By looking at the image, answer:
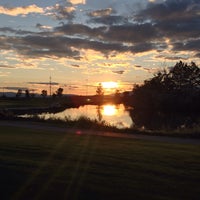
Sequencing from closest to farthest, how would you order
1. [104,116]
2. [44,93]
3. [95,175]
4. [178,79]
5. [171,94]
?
[95,175] < [104,116] < [171,94] < [178,79] < [44,93]

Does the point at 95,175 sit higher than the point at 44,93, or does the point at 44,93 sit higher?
the point at 44,93

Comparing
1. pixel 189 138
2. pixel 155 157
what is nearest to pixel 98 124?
pixel 189 138

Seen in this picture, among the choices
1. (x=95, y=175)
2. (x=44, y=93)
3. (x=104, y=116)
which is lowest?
(x=95, y=175)

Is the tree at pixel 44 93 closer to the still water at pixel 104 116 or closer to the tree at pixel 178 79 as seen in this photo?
the tree at pixel 178 79

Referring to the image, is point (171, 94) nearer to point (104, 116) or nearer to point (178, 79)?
point (178, 79)

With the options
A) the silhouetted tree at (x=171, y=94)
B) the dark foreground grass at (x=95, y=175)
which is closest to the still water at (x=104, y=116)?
the silhouetted tree at (x=171, y=94)

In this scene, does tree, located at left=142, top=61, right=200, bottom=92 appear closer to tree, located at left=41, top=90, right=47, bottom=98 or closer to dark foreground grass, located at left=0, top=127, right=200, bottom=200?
tree, located at left=41, top=90, right=47, bottom=98

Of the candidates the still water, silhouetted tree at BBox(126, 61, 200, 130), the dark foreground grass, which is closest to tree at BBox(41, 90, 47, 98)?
silhouetted tree at BBox(126, 61, 200, 130)

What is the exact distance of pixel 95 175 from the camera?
952 cm

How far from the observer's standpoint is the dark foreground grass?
26.5 ft

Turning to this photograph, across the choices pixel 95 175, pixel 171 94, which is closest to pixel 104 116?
pixel 171 94

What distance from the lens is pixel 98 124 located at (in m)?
30.0

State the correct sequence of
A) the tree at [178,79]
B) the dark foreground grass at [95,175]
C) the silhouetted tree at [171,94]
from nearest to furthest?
the dark foreground grass at [95,175]
the silhouetted tree at [171,94]
the tree at [178,79]

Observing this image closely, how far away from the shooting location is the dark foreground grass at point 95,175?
318 inches
